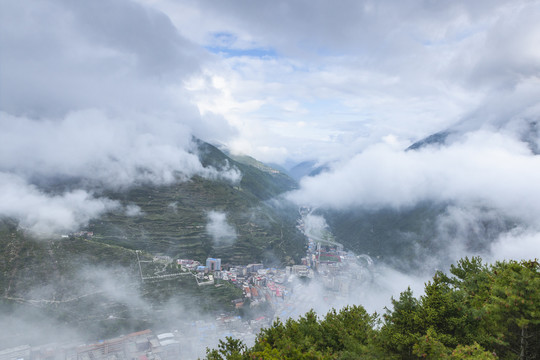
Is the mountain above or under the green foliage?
above

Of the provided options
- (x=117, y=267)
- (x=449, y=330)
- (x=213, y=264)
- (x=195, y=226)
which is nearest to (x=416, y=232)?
(x=213, y=264)

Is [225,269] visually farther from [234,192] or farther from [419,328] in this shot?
[419,328]

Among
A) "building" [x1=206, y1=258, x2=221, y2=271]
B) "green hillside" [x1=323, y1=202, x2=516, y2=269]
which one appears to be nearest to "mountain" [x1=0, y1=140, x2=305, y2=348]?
"building" [x1=206, y1=258, x2=221, y2=271]

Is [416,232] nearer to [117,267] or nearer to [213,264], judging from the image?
[213,264]

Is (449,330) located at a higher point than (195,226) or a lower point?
lower

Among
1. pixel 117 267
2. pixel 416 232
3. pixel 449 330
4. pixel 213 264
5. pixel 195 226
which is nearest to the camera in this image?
pixel 449 330

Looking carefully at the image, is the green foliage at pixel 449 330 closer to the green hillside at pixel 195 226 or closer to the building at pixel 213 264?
the building at pixel 213 264

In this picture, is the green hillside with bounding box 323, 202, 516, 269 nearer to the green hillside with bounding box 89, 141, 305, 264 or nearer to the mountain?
the green hillside with bounding box 89, 141, 305, 264

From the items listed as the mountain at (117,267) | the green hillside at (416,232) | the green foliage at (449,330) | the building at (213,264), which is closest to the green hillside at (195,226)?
the mountain at (117,267)

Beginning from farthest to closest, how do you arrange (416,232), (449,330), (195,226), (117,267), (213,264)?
(416,232) → (195,226) → (213,264) → (117,267) → (449,330)

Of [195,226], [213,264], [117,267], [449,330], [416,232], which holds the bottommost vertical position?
[449,330]

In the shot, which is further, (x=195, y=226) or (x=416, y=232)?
(x=416, y=232)
